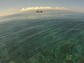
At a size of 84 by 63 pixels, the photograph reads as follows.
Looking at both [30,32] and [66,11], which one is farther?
[66,11]

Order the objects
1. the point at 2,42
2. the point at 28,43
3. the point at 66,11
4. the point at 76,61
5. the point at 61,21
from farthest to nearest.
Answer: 1. the point at 66,11
2. the point at 61,21
3. the point at 2,42
4. the point at 28,43
5. the point at 76,61

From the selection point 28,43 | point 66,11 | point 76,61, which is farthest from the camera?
point 66,11

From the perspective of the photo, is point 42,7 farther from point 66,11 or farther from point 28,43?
point 28,43

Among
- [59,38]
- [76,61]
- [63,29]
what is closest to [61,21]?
[63,29]

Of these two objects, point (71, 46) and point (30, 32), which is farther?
point (30, 32)

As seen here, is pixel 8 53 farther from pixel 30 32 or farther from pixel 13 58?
pixel 30 32

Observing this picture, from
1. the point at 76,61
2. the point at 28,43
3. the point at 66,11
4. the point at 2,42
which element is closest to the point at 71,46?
the point at 76,61
